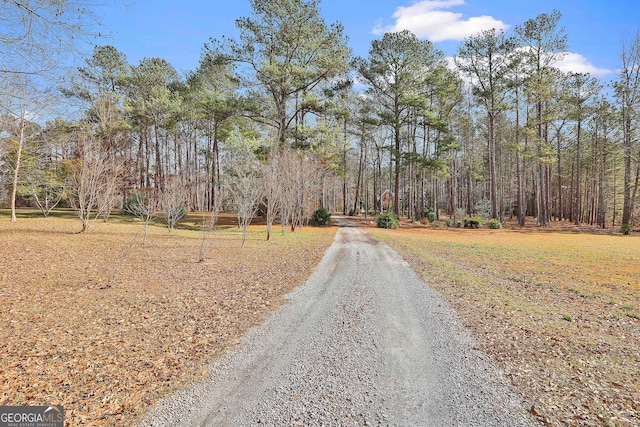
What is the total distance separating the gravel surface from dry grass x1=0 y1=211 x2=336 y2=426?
50cm

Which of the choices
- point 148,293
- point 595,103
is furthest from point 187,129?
point 595,103

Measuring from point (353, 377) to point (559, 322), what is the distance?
4657mm

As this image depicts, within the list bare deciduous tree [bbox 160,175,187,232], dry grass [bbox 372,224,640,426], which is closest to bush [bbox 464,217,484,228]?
dry grass [bbox 372,224,640,426]

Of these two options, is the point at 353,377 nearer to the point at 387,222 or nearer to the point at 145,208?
the point at 145,208

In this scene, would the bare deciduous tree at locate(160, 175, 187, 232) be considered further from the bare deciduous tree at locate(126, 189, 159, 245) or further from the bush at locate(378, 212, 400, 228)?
the bush at locate(378, 212, 400, 228)

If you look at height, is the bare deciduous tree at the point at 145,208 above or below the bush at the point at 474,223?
above

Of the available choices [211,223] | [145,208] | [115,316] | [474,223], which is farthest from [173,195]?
[474,223]

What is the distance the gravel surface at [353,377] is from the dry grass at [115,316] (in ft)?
1.63

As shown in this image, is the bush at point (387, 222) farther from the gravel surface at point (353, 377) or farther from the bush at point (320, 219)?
the gravel surface at point (353, 377)

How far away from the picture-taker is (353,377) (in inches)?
146

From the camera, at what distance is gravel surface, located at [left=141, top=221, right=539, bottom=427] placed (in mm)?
3004

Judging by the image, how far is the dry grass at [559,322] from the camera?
3.33 m

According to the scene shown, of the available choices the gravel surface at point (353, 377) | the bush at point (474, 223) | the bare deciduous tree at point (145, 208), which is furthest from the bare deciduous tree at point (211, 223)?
the bush at point (474, 223)

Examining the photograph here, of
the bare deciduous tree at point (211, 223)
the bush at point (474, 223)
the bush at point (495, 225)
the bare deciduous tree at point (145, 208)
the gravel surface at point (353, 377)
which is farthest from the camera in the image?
the bush at point (474, 223)
